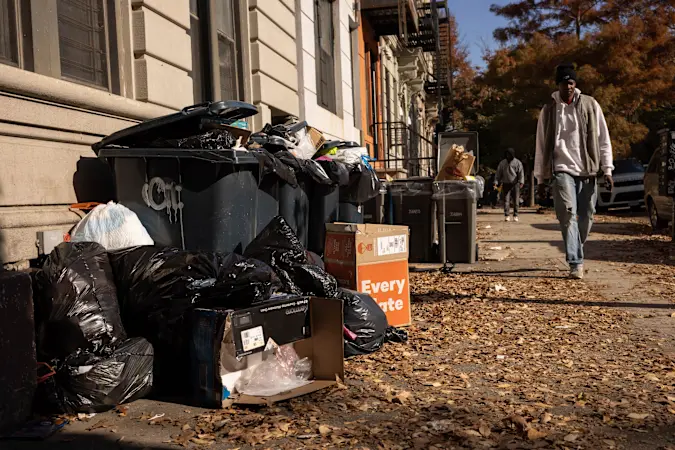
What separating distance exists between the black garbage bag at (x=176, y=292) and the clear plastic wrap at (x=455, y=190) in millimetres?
4203

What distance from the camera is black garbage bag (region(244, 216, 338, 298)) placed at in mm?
4180

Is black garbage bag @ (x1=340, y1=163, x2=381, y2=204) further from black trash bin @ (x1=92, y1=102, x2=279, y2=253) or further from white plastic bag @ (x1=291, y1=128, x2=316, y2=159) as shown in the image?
black trash bin @ (x1=92, y1=102, x2=279, y2=253)

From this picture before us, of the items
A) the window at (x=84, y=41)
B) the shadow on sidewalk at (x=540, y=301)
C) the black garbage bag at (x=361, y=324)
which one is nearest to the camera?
the black garbage bag at (x=361, y=324)

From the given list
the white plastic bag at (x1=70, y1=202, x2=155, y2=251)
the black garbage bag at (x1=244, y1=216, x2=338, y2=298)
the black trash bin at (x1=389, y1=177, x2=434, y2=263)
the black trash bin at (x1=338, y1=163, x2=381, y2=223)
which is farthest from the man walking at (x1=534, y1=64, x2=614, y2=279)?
the white plastic bag at (x1=70, y1=202, x2=155, y2=251)

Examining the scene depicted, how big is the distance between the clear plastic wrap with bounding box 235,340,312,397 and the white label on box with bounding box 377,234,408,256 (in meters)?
1.42

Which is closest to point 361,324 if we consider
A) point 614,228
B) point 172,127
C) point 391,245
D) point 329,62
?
point 391,245

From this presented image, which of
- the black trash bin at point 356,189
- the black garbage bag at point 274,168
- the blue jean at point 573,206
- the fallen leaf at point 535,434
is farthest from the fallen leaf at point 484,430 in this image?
the blue jean at point 573,206

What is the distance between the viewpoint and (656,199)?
1278cm

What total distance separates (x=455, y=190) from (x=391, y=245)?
9.11ft

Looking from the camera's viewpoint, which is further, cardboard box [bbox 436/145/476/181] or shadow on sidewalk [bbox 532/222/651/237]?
shadow on sidewalk [bbox 532/222/651/237]

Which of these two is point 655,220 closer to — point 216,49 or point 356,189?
point 356,189

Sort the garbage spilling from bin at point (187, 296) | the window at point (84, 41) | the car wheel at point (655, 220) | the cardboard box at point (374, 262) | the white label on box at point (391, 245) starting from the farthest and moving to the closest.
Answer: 1. the car wheel at point (655, 220)
2. the window at point (84, 41)
3. the white label on box at point (391, 245)
4. the cardboard box at point (374, 262)
5. the garbage spilling from bin at point (187, 296)

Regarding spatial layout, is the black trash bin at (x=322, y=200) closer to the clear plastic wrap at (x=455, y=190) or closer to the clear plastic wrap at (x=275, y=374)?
the clear plastic wrap at (x=455, y=190)

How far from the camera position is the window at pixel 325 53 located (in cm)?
1231
